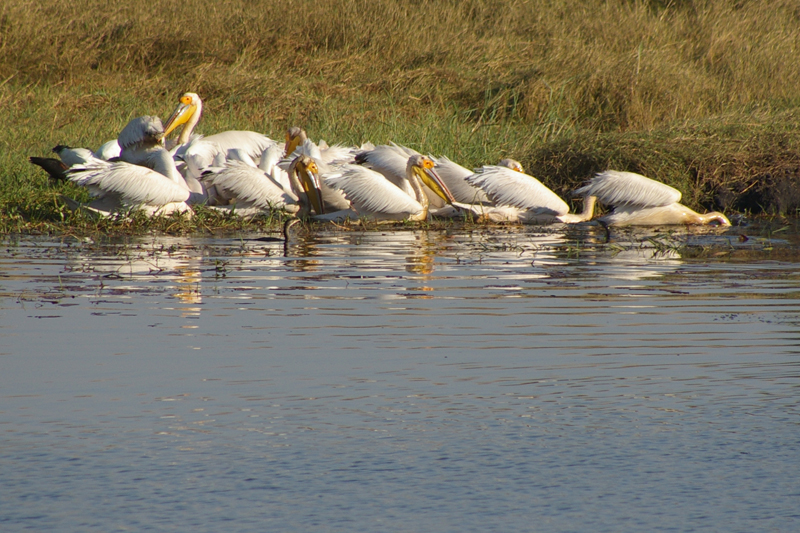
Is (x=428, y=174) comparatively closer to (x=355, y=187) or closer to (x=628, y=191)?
(x=355, y=187)

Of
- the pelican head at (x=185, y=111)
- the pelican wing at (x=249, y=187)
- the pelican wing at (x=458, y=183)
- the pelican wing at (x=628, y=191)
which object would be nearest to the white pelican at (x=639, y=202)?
the pelican wing at (x=628, y=191)

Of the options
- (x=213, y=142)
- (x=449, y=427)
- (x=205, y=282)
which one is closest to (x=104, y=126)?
(x=213, y=142)

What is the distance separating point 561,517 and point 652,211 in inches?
275

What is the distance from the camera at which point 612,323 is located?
4738 millimetres

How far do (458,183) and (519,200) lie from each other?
29.6 inches

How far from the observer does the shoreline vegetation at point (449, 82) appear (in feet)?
34.2

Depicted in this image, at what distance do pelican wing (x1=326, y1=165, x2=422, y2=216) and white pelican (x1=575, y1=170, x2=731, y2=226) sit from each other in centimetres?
138

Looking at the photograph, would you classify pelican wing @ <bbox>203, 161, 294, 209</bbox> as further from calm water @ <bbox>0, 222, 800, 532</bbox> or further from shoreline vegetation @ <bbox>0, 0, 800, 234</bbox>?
calm water @ <bbox>0, 222, 800, 532</bbox>

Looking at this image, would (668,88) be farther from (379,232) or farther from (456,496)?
(456,496)

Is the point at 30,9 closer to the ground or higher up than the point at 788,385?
higher up

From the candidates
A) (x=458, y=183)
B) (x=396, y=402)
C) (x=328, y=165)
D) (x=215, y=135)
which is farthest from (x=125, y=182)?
(x=396, y=402)

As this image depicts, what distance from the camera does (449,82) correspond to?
47.5 ft

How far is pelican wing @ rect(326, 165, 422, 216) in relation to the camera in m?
8.98

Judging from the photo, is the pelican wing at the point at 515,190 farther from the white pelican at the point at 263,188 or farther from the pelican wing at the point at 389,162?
the white pelican at the point at 263,188
